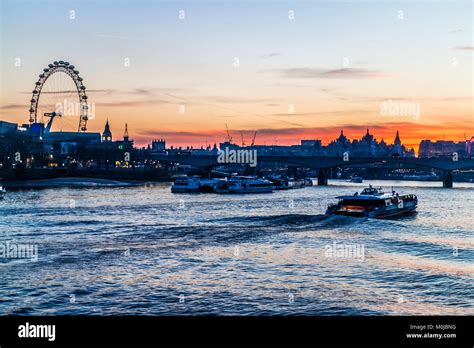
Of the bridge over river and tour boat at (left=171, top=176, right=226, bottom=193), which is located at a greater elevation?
the bridge over river

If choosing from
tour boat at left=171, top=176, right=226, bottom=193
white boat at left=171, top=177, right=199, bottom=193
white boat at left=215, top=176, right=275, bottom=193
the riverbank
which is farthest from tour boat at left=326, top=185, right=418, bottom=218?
the riverbank

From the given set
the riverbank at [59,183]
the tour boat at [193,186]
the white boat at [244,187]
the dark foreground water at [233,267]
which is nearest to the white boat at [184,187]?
the tour boat at [193,186]

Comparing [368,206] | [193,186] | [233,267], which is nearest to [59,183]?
[193,186]

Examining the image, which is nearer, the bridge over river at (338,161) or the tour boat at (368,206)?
the tour boat at (368,206)

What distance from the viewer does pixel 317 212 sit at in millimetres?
48500

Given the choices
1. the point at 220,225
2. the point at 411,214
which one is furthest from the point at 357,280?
the point at 411,214

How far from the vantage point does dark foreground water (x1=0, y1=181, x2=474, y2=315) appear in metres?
18.0

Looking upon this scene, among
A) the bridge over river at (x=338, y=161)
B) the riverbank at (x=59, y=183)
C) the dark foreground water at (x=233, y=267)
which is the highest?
the bridge over river at (x=338, y=161)

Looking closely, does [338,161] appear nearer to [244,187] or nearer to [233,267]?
[244,187]

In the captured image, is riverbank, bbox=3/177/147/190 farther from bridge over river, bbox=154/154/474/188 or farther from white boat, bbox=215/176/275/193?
white boat, bbox=215/176/275/193

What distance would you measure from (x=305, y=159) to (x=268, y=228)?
6880 centimetres

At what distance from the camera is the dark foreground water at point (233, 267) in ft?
59.1

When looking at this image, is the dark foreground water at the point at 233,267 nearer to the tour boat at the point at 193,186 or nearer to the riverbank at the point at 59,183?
the tour boat at the point at 193,186
